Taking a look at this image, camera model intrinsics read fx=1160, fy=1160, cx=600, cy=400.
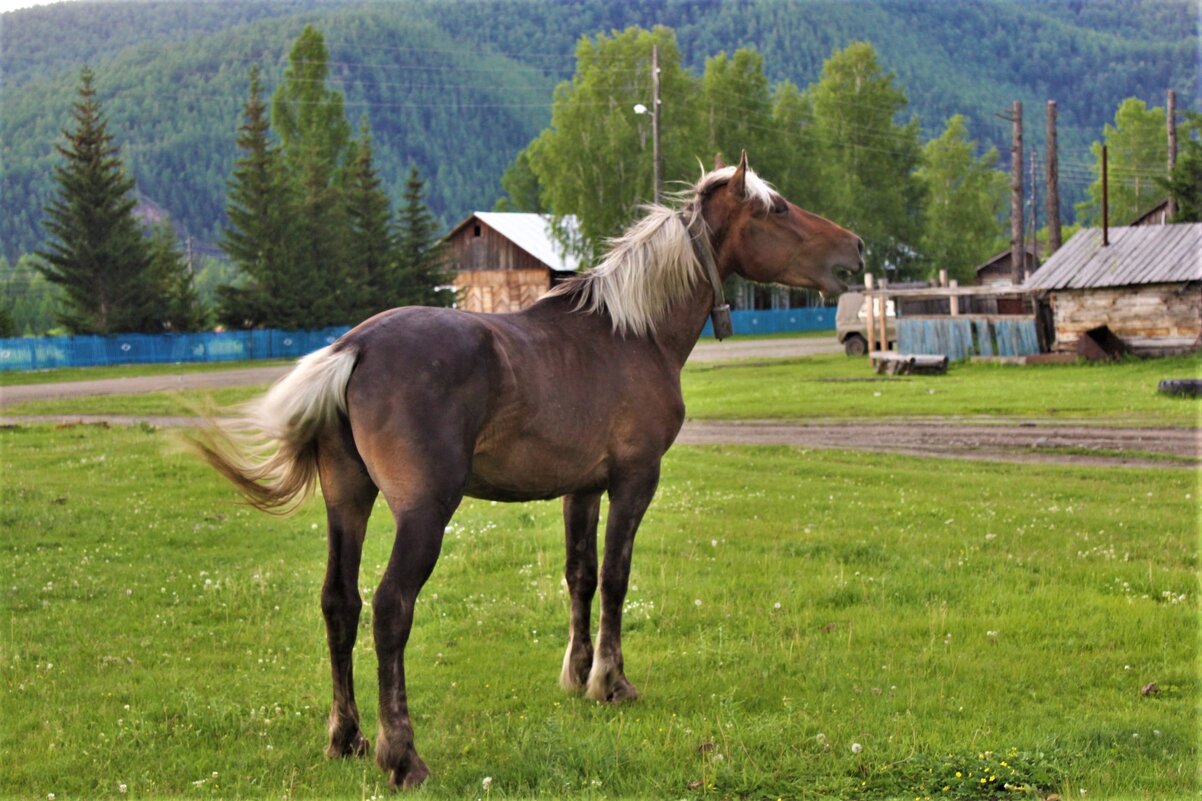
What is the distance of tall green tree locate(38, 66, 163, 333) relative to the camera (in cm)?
4947

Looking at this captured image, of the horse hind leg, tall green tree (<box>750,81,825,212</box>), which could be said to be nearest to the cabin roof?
tall green tree (<box>750,81,825,212</box>)

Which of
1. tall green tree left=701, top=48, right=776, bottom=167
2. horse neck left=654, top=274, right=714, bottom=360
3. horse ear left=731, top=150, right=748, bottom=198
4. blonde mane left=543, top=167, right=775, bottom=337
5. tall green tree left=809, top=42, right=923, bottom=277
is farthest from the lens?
tall green tree left=809, top=42, right=923, bottom=277

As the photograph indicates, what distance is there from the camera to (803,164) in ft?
246

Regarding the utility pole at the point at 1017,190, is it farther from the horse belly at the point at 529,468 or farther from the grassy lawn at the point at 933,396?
the horse belly at the point at 529,468

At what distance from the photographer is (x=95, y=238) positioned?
49844 millimetres

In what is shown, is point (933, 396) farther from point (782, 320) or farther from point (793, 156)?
point (793, 156)

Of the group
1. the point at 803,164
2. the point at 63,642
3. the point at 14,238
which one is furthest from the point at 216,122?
the point at 63,642

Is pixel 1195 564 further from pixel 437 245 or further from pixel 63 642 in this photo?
pixel 437 245

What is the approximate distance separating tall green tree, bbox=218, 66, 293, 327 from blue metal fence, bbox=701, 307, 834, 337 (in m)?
28.9

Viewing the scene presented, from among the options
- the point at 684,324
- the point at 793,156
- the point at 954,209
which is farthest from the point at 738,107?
the point at 684,324

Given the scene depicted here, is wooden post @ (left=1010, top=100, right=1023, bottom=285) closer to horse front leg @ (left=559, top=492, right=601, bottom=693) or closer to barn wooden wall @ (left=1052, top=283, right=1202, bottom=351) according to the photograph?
barn wooden wall @ (left=1052, top=283, right=1202, bottom=351)

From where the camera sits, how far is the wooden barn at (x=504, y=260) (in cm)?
7356

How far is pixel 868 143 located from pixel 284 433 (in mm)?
82459

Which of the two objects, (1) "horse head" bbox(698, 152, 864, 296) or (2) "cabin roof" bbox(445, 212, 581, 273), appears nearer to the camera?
(1) "horse head" bbox(698, 152, 864, 296)
